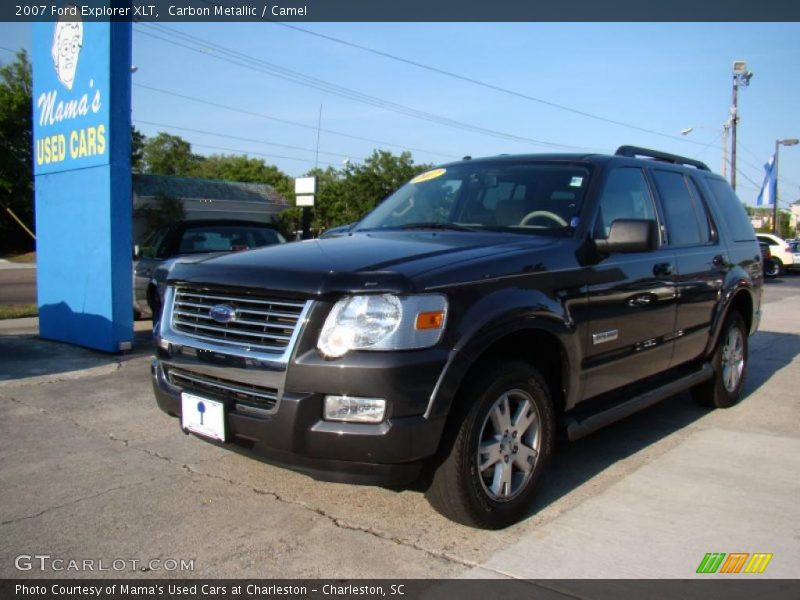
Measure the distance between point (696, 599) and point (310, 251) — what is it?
2.28 metres

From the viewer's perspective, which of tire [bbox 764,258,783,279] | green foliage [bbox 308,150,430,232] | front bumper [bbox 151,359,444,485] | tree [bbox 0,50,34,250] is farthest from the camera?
green foliage [bbox 308,150,430,232]

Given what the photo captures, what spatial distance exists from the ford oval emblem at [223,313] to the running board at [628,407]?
1804 mm

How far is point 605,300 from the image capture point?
12.5ft

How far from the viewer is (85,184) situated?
7.51m

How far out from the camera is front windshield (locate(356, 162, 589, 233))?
13.1ft

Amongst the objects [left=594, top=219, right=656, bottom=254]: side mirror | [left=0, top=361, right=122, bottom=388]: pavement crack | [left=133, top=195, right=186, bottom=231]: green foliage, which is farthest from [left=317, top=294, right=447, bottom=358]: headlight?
[left=133, top=195, right=186, bottom=231]: green foliage

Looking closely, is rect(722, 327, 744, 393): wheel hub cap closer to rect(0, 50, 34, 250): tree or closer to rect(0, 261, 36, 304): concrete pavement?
rect(0, 261, 36, 304): concrete pavement

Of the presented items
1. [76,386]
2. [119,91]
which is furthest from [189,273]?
[119,91]

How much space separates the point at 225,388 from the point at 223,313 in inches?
13.4

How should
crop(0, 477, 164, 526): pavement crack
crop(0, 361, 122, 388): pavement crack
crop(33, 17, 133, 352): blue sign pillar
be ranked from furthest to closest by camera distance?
crop(33, 17, 133, 352): blue sign pillar < crop(0, 361, 122, 388): pavement crack < crop(0, 477, 164, 526): pavement crack

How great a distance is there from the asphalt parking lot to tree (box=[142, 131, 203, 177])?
2664 inches

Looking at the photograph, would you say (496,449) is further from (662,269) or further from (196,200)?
(196,200)

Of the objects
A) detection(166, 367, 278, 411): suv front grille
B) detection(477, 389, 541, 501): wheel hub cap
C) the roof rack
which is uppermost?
the roof rack

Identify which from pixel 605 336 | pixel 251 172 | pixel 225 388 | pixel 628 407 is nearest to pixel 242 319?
pixel 225 388
